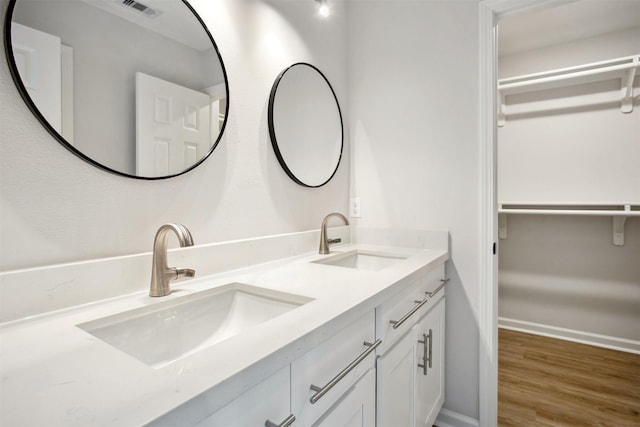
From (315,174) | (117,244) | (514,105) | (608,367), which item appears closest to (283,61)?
(315,174)

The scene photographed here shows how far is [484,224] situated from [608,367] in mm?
1762

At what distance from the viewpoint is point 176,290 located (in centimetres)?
97

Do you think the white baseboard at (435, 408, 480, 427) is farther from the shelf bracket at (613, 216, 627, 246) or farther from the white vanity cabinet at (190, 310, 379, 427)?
the shelf bracket at (613, 216, 627, 246)

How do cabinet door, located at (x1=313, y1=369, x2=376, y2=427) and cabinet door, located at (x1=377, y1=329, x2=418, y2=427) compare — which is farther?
cabinet door, located at (x1=377, y1=329, x2=418, y2=427)

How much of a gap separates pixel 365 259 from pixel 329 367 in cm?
102

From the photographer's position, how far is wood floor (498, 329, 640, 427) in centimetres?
178

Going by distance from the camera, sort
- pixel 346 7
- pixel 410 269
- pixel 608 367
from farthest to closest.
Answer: pixel 608 367, pixel 346 7, pixel 410 269

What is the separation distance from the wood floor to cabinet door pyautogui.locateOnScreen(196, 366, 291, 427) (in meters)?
1.70

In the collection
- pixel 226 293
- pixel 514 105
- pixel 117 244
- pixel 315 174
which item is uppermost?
pixel 514 105

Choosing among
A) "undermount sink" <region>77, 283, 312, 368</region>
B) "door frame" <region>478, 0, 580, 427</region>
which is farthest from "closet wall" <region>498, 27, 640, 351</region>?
"undermount sink" <region>77, 283, 312, 368</region>

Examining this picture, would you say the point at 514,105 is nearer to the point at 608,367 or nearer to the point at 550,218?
the point at 550,218

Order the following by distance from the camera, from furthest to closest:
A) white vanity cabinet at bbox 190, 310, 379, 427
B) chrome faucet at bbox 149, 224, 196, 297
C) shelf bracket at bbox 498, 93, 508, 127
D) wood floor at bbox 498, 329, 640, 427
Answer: shelf bracket at bbox 498, 93, 508, 127 < wood floor at bbox 498, 329, 640, 427 < chrome faucet at bbox 149, 224, 196, 297 < white vanity cabinet at bbox 190, 310, 379, 427

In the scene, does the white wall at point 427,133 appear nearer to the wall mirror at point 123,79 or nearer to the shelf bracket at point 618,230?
the wall mirror at point 123,79

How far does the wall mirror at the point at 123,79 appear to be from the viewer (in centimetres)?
79
